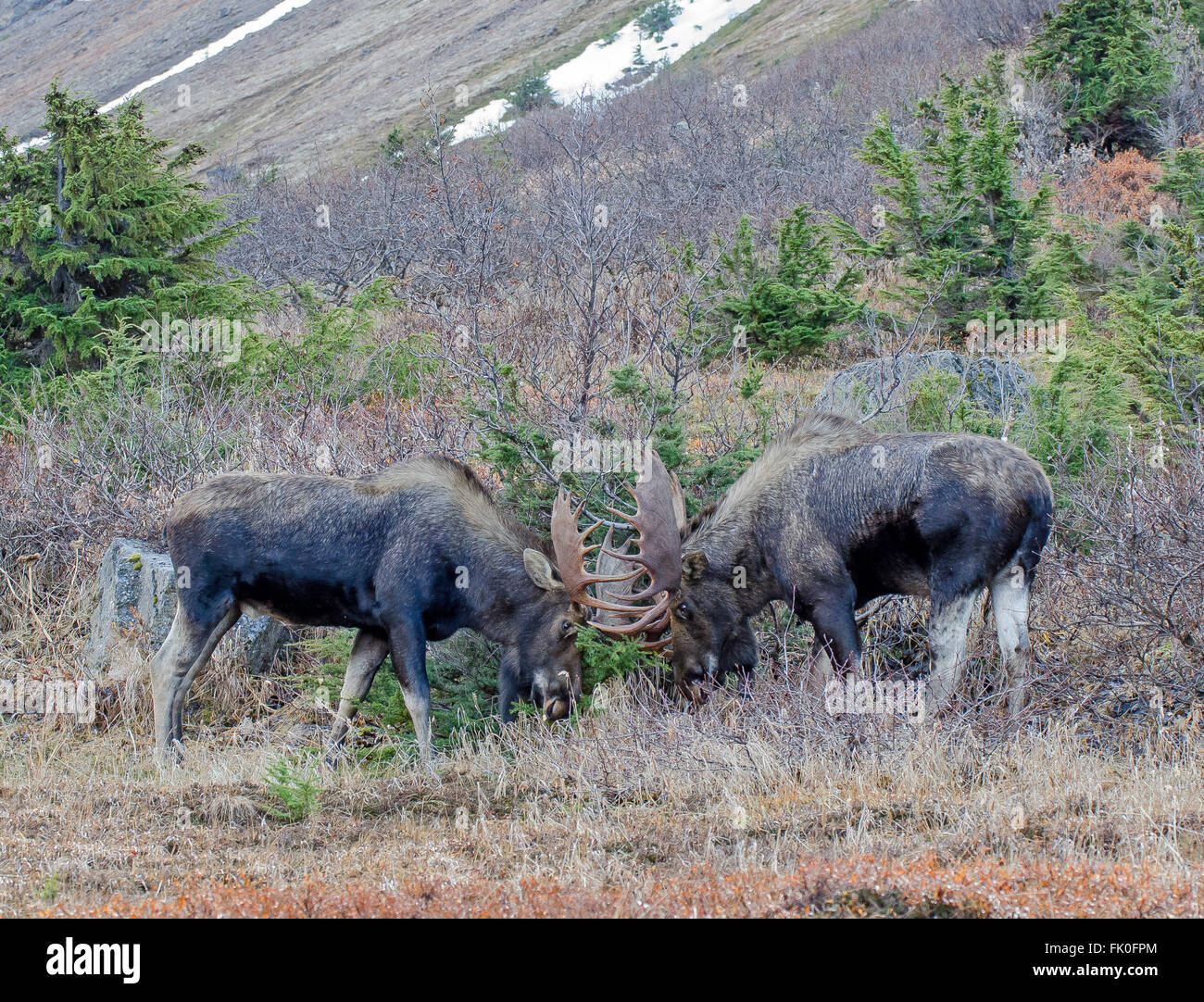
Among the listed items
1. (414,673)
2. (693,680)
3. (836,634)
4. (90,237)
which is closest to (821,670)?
(836,634)

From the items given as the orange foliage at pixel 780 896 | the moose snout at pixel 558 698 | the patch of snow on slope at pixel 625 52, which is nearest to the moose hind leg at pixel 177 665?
the moose snout at pixel 558 698

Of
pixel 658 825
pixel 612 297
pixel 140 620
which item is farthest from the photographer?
pixel 612 297

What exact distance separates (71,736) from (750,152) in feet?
51.3

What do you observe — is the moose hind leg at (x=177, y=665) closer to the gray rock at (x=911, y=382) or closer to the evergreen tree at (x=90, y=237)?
the gray rock at (x=911, y=382)

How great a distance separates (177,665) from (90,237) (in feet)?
23.3

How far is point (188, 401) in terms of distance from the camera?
11773 millimetres

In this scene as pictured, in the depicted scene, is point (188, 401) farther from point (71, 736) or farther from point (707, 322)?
point (707, 322)

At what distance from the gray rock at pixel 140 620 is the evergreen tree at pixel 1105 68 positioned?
53.2 feet

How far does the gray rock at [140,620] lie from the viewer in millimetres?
8555

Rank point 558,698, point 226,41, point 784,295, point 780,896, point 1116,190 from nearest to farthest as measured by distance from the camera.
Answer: point 780,896
point 558,698
point 784,295
point 1116,190
point 226,41

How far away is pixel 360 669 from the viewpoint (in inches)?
307

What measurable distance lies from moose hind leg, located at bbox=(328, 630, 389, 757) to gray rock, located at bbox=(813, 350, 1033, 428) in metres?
4.19

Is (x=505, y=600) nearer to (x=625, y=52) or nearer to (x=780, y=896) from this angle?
(x=780, y=896)
